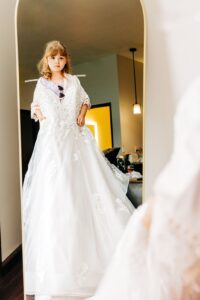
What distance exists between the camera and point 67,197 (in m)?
0.99

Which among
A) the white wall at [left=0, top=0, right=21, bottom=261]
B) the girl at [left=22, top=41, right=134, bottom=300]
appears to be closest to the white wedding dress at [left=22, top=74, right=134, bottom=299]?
the girl at [left=22, top=41, right=134, bottom=300]

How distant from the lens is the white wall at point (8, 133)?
3.94 feet

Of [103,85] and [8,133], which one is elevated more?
[103,85]

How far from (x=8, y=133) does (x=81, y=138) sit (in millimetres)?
378

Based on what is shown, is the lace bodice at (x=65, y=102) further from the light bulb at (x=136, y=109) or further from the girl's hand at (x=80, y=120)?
the light bulb at (x=136, y=109)

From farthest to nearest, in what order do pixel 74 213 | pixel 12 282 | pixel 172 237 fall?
pixel 12 282 < pixel 74 213 < pixel 172 237

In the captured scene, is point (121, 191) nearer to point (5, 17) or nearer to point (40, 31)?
point (40, 31)

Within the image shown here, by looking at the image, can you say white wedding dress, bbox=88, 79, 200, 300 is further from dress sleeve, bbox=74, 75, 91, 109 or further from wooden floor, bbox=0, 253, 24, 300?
wooden floor, bbox=0, 253, 24, 300

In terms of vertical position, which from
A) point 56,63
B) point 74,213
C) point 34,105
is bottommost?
point 74,213

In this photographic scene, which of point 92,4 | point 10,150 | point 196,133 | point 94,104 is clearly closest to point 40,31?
point 92,4

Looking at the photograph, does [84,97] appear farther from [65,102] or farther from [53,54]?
[53,54]

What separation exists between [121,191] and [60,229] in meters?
0.23

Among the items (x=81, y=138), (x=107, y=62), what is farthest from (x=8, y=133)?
(x=107, y=62)

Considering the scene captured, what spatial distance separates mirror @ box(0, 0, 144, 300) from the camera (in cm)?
101
